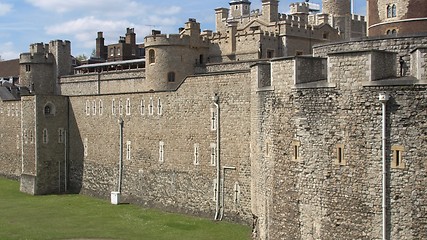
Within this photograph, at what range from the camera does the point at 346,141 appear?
60.5 ft

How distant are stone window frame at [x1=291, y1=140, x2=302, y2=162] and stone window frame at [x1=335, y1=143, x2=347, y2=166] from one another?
1492mm

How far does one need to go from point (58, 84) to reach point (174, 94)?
25.2m

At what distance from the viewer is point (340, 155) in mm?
18656

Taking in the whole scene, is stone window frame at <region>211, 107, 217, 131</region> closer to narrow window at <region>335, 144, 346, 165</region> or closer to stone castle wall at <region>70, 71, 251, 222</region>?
stone castle wall at <region>70, 71, 251, 222</region>

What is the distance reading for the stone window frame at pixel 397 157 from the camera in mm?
17297

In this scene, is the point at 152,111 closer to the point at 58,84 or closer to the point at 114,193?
the point at 114,193

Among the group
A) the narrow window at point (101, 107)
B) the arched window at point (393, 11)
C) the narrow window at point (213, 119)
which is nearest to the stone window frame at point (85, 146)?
the narrow window at point (101, 107)

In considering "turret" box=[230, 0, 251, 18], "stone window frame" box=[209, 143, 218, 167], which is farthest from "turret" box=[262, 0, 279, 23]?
"turret" box=[230, 0, 251, 18]

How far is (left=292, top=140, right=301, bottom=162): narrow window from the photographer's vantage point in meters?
20.0

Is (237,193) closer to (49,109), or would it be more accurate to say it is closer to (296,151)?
(296,151)

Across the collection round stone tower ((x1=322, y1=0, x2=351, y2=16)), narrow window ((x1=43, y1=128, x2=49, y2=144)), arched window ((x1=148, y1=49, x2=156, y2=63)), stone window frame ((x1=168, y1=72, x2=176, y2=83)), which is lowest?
narrow window ((x1=43, y1=128, x2=49, y2=144))

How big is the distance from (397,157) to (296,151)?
3578 millimetres

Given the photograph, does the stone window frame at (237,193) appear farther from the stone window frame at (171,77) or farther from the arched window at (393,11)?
the stone window frame at (171,77)

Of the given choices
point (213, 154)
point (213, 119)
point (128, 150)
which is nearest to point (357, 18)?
point (128, 150)
